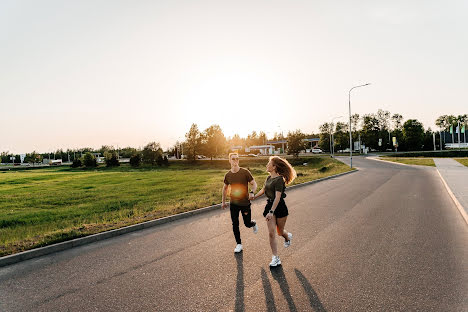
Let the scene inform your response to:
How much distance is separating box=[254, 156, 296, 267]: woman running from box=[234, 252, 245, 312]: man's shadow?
55 centimetres

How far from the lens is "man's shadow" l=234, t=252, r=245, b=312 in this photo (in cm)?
367

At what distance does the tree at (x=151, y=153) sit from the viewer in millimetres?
63125

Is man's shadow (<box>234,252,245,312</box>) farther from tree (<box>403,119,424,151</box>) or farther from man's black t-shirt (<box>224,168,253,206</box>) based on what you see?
tree (<box>403,119,424,151</box>)

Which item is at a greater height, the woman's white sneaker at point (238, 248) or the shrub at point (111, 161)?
the shrub at point (111, 161)

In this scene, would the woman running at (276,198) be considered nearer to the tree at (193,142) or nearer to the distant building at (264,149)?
the tree at (193,142)

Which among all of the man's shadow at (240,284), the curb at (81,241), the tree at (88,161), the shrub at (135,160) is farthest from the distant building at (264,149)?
the man's shadow at (240,284)

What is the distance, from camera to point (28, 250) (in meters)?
6.04

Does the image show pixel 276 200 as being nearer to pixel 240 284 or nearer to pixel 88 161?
pixel 240 284


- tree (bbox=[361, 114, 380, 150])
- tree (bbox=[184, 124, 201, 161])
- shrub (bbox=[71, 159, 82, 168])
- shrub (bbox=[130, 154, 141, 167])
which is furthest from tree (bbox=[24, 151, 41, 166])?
tree (bbox=[361, 114, 380, 150])

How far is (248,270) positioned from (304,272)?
2.95ft

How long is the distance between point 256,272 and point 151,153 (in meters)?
61.5

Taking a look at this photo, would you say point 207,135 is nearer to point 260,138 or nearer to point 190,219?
point 190,219

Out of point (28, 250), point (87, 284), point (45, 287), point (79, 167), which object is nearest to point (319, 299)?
point (87, 284)

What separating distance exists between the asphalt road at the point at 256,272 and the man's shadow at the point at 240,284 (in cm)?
2
